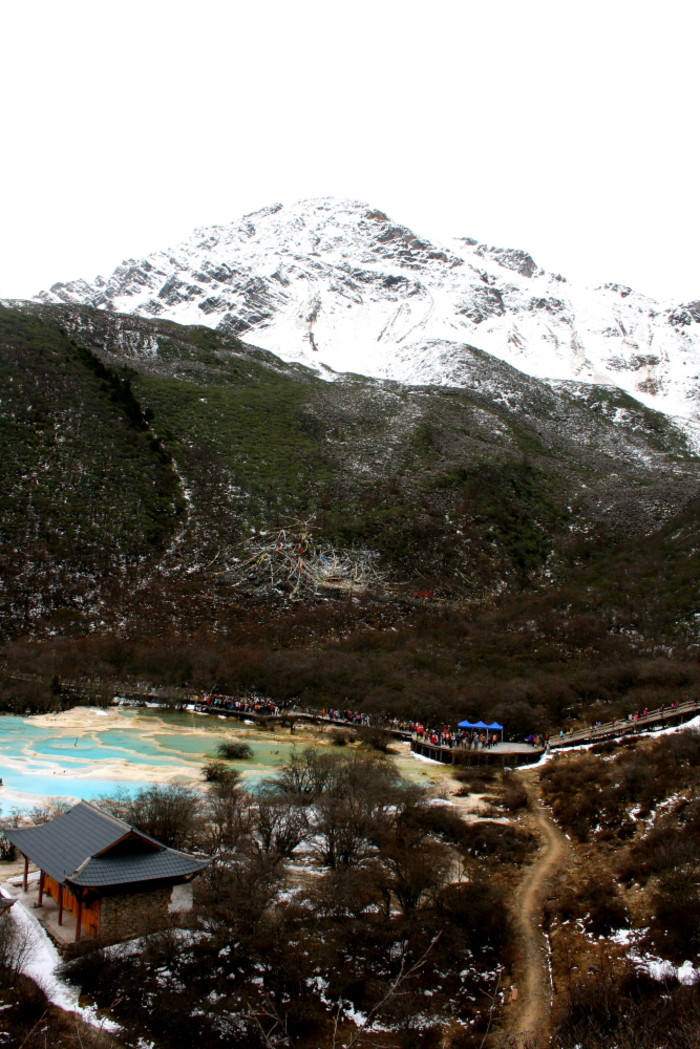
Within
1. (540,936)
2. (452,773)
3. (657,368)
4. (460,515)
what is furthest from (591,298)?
(540,936)

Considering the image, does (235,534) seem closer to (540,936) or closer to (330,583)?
(330,583)

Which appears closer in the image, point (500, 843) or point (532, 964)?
point (532, 964)

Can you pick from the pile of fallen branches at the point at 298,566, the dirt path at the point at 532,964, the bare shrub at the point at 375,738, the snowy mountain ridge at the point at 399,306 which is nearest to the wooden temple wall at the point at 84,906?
the dirt path at the point at 532,964

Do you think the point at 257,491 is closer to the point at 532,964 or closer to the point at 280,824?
the point at 280,824

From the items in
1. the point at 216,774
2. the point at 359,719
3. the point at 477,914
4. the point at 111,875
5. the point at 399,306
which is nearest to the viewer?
the point at 111,875

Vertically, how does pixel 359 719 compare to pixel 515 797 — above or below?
below

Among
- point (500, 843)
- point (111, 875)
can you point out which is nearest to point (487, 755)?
point (500, 843)

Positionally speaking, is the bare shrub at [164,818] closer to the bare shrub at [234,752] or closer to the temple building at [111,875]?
the temple building at [111,875]
